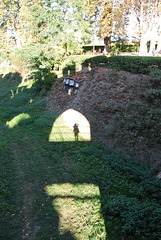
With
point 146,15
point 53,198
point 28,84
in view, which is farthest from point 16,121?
point 146,15

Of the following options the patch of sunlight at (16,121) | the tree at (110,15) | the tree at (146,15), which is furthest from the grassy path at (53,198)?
the tree at (110,15)

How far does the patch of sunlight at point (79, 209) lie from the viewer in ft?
11.5

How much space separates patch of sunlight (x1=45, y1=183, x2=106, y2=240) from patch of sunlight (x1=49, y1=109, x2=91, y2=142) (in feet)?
9.95

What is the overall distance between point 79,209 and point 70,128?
4764 millimetres

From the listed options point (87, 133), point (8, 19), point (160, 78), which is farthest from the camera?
point (8, 19)

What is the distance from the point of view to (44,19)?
15.0 metres

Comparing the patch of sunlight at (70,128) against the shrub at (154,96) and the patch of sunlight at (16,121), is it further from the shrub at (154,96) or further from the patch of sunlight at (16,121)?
the shrub at (154,96)

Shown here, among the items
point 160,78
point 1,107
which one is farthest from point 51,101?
point 160,78

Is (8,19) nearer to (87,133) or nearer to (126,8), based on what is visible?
(126,8)

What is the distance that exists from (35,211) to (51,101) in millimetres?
8836

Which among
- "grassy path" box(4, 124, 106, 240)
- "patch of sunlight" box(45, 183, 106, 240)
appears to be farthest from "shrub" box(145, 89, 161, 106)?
"patch of sunlight" box(45, 183, 106, 240)

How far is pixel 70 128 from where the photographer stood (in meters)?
8.55

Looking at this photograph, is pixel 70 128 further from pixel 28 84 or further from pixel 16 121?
pixel 28 84

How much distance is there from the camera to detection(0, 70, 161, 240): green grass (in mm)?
3506
